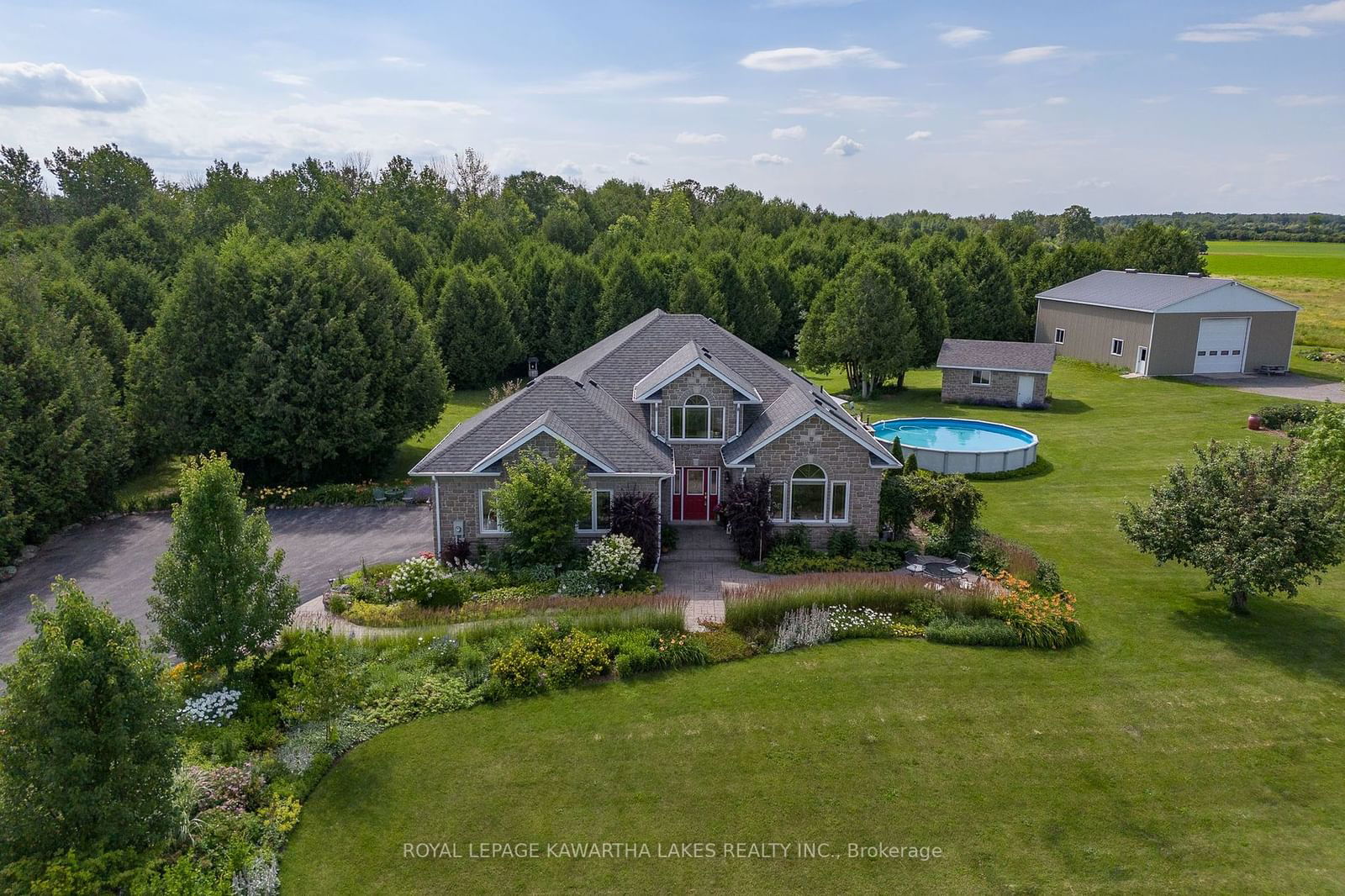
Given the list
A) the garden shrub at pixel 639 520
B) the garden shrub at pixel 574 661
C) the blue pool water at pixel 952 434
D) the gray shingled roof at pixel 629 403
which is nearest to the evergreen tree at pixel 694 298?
the blue pool water at pixel 952 434

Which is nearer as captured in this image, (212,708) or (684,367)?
(212,708)

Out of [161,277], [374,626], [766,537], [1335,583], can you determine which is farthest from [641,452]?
[161,277]

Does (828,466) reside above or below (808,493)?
above

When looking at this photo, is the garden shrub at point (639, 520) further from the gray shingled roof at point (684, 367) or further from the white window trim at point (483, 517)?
the gray shingled roof at point (684, 367)

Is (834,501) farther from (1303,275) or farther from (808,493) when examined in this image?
(1303,275)

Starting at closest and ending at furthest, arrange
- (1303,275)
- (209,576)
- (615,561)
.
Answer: (209,576)
(615,561)
(1303,275)

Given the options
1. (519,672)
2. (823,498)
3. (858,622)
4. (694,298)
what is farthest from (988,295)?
(519,672)
